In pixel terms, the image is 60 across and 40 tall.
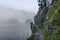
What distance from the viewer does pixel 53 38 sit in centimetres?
10256

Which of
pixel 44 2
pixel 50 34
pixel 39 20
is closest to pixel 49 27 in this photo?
pixel 50 34

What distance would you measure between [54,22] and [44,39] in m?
16.2

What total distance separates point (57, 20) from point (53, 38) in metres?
7.45

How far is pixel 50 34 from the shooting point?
111 meters

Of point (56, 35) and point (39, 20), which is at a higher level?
point (56, 35)

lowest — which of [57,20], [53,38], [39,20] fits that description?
[39,20]

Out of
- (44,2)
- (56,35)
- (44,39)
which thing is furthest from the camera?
(44,2)

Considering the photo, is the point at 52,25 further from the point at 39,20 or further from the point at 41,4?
the point at 41,4

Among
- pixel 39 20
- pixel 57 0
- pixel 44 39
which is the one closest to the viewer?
pixel 44 39

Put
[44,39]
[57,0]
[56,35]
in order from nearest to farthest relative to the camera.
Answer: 1. [56,35]
2. [44,39]
3. [57,0]

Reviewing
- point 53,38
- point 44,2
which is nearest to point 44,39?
point 53,38

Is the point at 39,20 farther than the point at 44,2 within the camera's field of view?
No

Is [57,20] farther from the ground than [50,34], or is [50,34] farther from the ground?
[57,20]

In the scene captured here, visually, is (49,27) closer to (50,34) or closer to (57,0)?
(50,34)
